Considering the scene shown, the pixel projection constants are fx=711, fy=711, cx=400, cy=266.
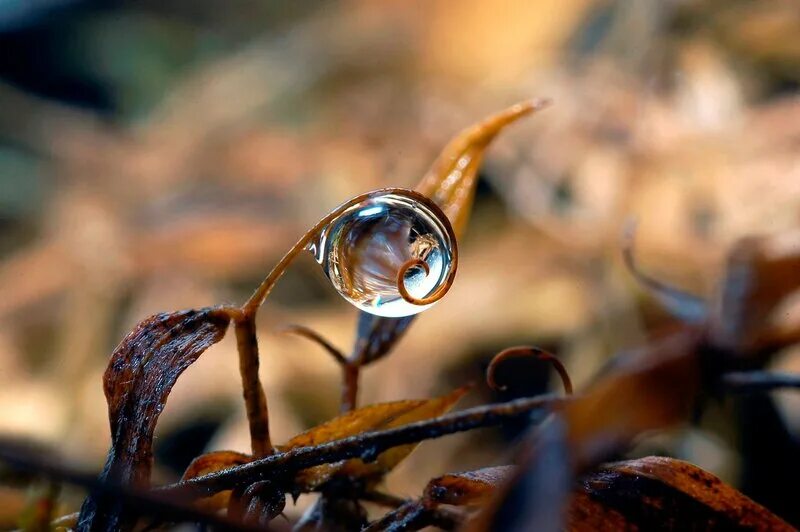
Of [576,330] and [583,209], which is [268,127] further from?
[576,330]

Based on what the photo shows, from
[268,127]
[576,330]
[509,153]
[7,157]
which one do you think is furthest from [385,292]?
[7,157]

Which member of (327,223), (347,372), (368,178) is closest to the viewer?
(327,223)

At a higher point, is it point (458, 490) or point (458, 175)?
point (458, 175)

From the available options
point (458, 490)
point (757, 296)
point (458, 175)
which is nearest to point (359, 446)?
point (458, 490)

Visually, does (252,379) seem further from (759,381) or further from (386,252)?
(759,381)

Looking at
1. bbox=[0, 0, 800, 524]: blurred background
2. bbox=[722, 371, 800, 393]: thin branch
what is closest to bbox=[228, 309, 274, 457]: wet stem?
bbox=[722, 371, 800, 393]: thin branch

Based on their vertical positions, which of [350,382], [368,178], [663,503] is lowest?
[663,503]

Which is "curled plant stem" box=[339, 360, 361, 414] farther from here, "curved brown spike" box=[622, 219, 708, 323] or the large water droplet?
"curved brown spike" box=[622, 219, 708, 323]
